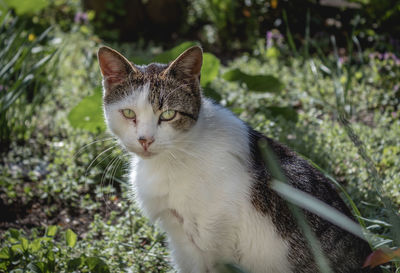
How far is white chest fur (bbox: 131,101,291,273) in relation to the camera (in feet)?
6.35

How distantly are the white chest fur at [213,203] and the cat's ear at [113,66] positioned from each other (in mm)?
393

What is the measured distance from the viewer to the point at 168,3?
6496 millimetres

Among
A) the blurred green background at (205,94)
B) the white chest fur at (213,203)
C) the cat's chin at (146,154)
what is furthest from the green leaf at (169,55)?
the cat's chin at (146,154)

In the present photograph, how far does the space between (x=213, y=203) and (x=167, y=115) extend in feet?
1.38

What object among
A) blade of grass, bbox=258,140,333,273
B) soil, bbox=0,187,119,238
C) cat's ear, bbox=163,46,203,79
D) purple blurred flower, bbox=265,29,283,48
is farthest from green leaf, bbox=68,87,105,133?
purple blurred flower, bbox=265,29,283,48

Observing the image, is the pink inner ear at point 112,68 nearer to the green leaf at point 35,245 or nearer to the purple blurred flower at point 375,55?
the green leaf at point 35,245

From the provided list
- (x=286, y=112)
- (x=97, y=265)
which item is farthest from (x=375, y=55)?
(x=97, y=265)

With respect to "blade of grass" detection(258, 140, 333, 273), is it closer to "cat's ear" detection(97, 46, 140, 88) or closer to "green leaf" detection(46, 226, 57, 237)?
"cat's ear" detection(97, 46, 140, 88)

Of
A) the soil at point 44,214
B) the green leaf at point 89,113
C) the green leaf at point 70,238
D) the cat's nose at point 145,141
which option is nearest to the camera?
the cat's nose at point 145,141

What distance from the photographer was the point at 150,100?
1953 millimetres

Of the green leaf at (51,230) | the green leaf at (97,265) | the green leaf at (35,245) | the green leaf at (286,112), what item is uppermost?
the green leaf at (35,245)

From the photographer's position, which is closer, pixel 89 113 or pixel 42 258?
pixel 42 258

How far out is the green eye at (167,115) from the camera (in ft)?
Answer: 6.48

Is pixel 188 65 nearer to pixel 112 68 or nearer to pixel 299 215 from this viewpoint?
pixel 112 68
